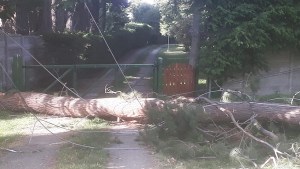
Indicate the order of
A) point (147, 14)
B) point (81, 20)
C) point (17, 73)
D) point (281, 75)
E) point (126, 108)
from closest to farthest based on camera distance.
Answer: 1. point (126, 108)
2. point (17, 73)
3. point (281, 75)
4. point (81, 20)
5. point (147, 14)

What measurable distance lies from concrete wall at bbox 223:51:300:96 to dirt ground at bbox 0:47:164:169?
19.6 ft

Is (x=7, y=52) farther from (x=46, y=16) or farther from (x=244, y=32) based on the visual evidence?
(x=244, y=32)

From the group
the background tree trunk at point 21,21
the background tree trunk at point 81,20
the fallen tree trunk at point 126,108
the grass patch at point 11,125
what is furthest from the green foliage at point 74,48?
the grass patch at point 11,125

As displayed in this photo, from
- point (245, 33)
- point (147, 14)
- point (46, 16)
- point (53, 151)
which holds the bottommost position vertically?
point (53, 151)

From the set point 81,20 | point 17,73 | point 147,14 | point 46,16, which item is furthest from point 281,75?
point 147,14

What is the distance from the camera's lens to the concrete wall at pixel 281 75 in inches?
563

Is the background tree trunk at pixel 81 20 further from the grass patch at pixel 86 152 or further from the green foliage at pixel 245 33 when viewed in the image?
the grass patch at pixel 86 152

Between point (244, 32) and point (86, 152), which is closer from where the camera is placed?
point (86, 152)

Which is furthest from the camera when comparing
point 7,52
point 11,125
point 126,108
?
point 7,52

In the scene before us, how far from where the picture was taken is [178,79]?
1381 centimetres

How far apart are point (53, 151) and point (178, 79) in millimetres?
6621

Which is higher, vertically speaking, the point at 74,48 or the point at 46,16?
the point at 46,16

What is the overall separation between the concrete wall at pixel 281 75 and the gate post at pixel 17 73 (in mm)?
7381

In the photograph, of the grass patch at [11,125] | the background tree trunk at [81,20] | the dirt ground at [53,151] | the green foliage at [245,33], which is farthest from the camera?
the background tree trunk at [81,20]
